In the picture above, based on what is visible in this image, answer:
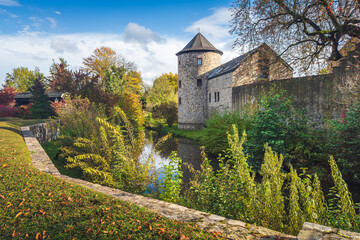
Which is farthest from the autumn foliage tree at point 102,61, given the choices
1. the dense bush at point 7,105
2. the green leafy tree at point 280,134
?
the green leafy tree at point 280,134

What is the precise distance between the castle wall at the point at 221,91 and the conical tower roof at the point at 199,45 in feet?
11.8

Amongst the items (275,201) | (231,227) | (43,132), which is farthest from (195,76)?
(231,227)

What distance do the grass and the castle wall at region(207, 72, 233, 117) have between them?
1543cm

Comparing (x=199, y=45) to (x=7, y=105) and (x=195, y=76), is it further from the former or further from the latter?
(x=7, y=105)

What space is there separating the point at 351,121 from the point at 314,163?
7.16ft

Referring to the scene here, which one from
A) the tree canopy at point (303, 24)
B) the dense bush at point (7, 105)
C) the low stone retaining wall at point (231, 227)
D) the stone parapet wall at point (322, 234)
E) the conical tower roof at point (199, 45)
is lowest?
the low stone retaining wall at point (231, 227)

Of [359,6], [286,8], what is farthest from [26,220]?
[359,6]

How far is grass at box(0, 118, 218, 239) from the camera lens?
2.28m

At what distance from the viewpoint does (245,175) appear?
12.0 feet

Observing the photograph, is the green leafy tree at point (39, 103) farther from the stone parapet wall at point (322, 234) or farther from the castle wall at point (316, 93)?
the stone parapet wall at point (322, 234)

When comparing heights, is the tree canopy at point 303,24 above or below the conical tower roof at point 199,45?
below

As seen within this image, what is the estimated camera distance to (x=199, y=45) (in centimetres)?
2384

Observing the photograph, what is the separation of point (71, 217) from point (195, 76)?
73.4 feet

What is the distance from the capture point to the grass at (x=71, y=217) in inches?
89.6
